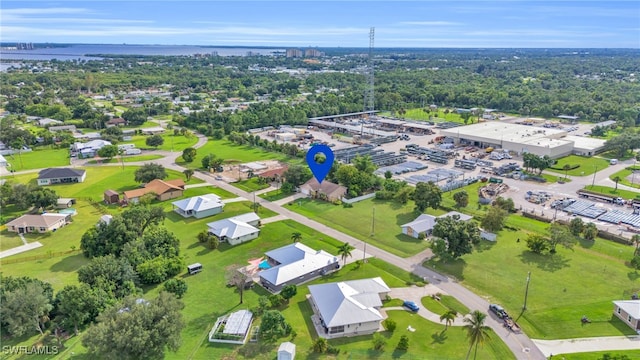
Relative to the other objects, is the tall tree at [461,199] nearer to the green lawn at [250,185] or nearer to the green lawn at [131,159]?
the green lawn at [250,185]

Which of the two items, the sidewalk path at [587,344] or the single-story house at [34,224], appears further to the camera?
the single-story house at [34,224]

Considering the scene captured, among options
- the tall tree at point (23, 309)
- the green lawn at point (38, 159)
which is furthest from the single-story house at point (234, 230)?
the green lawn at point (38, 159)

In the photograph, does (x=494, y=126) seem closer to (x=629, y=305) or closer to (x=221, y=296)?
(x=629, y=305)

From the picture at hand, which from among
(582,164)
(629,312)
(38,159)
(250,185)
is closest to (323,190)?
(250,185)

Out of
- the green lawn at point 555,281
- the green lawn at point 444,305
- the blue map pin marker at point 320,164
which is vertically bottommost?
the green lawn at point 444,305

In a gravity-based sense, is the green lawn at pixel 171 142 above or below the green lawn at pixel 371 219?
above
